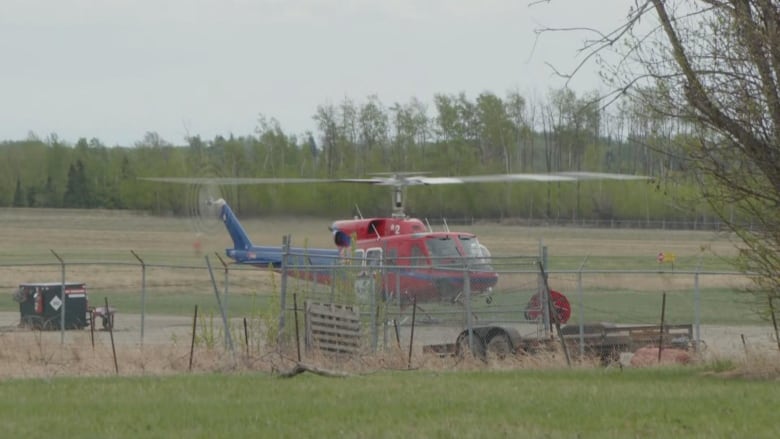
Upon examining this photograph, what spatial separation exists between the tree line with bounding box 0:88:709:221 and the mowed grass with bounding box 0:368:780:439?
552 centimetres

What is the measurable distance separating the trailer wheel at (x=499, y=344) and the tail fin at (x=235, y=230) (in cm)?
1162

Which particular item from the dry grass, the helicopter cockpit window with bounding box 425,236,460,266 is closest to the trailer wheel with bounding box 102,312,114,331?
the dry grass

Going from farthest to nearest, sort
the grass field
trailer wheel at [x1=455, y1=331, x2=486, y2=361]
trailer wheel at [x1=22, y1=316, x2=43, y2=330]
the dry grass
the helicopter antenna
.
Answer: the helicopter antenna < trailer wheel at [x1=22, y1=316, x2=43, y2=330] < trailer wheel at [x1=455, y1=331, x2=486, y2=361] < the dry grass < the grass field

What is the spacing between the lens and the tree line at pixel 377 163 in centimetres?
3916

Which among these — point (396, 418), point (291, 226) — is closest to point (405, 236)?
point (291, 226)

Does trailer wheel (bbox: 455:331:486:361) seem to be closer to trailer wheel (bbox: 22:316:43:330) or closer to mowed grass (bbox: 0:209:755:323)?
mowed grass (bbox: 0:209:755:323)

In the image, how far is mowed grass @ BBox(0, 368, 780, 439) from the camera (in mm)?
10617

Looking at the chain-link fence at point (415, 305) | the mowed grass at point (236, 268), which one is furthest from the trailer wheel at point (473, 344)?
the mowed grass at point (236, 268)

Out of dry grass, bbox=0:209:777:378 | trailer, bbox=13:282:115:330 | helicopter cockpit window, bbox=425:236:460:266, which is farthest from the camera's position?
trailer, bbox=13:282:115:330

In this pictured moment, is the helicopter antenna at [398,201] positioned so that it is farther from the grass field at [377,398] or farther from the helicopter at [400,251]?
the grass field at [377,398]

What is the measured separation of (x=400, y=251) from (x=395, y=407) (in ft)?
55.2

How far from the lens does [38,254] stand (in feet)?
201

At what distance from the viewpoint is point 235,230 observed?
1303 inches

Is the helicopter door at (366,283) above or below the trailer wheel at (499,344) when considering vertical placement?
above
